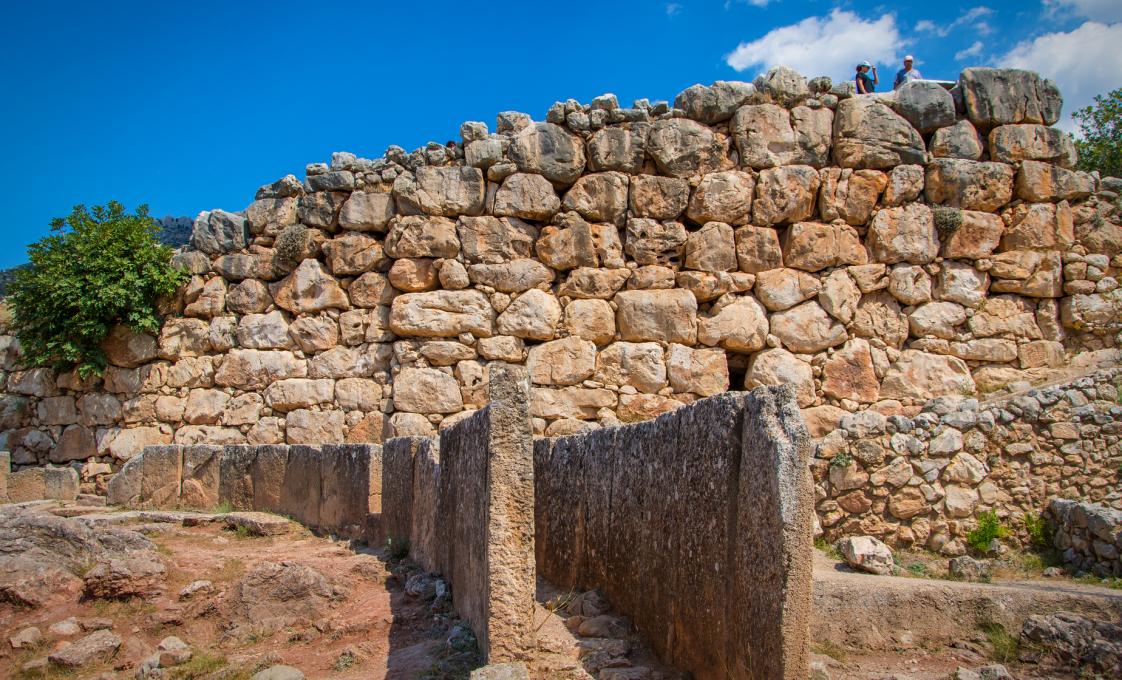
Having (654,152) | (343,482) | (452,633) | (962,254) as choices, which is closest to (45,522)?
(343,482)

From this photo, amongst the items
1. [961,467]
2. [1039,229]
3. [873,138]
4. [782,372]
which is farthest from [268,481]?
[1039,229]

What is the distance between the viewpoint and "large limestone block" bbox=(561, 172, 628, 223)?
35.1 feet

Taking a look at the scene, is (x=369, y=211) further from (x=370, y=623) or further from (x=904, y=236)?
(x=904, y=236)

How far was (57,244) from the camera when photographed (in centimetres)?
1120

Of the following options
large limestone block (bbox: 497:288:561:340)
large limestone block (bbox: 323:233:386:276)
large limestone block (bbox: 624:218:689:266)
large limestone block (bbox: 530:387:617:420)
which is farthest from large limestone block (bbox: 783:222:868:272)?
large limestone block (bbox: 323:233:386:276)

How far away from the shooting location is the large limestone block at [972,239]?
35.6ft

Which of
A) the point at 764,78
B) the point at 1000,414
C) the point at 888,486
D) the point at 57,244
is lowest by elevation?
the point at 888,486

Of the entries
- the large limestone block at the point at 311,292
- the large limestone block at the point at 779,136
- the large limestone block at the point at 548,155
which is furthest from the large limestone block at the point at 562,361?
the large limestone block at the point at 779,136

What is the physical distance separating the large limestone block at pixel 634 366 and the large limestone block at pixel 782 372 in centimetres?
120

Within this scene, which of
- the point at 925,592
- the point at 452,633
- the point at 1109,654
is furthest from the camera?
the point at 925,592

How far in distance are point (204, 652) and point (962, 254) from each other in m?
10.0

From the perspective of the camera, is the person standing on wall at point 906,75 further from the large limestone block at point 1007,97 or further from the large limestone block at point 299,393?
the large limestone block at point 299,393

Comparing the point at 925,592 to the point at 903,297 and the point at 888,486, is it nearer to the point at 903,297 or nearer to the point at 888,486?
the point at 888,486

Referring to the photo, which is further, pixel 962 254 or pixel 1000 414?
pixel 962 254
